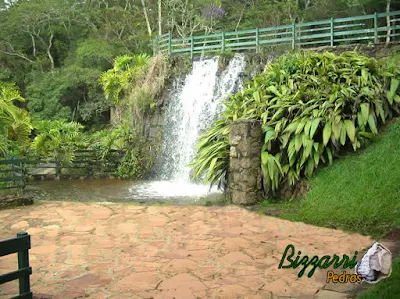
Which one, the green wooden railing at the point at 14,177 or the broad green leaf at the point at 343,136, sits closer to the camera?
the broad green leaf at the point at 343,136

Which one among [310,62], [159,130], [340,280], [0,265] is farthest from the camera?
[159,130]

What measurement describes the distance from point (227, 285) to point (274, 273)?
573 millimetres

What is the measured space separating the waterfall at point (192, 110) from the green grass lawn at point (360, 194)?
5.80 meters

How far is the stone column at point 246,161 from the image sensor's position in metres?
7.39

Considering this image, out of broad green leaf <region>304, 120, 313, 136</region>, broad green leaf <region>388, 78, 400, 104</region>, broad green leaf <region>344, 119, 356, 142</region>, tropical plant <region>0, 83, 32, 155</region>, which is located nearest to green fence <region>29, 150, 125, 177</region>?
tropical plant <region>0, 83, 32, 155</region>

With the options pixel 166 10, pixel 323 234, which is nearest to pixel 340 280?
pixel 323 234

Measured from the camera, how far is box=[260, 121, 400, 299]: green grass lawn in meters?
5.68

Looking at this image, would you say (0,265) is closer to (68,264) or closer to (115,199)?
(68,264)

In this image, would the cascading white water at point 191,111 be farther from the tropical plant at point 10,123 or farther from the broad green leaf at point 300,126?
the broad green leaf at point 300,126

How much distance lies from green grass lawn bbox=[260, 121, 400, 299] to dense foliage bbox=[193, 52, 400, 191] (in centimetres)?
29

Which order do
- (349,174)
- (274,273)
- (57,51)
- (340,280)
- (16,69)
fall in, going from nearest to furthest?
(340,280)
(274,273)
(349,174)
(16,69)
(57,51)

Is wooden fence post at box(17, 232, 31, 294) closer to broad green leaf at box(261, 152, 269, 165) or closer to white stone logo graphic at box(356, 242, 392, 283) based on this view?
white stone logo graphic at box(356, 242, 392, 283)

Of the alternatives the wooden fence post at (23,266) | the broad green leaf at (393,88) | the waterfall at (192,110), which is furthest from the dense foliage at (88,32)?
the wooden fence post at (23,266)

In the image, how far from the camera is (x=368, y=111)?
7.32 m
